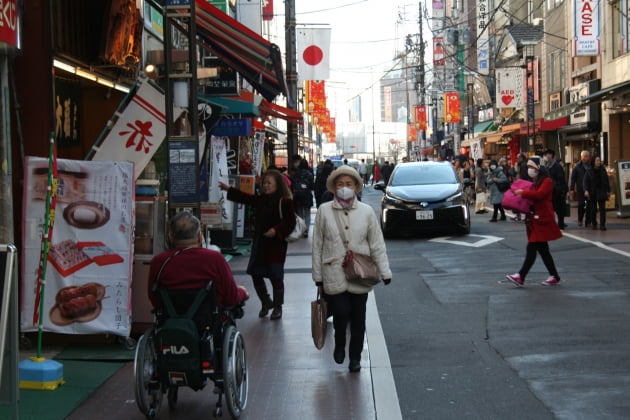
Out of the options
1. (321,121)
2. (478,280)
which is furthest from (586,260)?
(321,121)

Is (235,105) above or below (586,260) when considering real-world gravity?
above

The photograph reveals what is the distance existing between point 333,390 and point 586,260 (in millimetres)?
8646

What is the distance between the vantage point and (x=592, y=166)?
19.7 meters

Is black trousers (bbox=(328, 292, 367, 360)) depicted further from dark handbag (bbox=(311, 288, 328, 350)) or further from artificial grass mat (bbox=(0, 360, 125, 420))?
artificial grass mat (bbox=(0, 360, 125, 420))

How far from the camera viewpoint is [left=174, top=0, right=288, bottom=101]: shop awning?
1015cm

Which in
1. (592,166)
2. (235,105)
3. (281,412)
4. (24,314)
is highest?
(235,105)

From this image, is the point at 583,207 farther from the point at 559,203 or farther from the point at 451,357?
the point at 451,357

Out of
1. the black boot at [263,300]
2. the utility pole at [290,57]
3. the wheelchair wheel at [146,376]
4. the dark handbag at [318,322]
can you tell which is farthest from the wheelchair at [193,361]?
the utility pole at [290,57]

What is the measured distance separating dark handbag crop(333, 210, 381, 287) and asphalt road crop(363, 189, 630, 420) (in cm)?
84

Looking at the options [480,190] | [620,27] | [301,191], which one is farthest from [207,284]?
[620,27]

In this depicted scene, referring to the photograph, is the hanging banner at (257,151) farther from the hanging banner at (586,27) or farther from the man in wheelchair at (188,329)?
the man in wheelchair at (188,329)

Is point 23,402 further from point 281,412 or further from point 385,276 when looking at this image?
point 385,276

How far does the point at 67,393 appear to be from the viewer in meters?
6.85

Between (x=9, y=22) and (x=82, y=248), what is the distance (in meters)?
2.02
